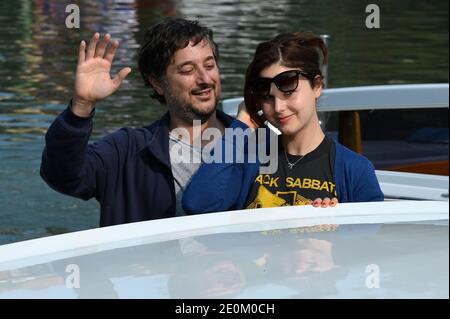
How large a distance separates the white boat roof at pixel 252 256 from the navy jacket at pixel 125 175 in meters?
0.81

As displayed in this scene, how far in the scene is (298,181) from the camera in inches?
111

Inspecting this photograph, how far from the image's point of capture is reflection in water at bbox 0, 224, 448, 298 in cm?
174

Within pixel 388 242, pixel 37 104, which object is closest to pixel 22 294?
pixel 388 242

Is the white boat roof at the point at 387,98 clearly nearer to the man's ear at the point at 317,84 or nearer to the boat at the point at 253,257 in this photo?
the man's ear at the point at 317,84

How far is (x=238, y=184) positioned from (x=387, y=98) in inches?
97.6

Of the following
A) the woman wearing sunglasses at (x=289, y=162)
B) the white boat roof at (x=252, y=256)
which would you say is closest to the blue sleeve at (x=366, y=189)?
the woman wearing sunglasses at (x=289, y=162)

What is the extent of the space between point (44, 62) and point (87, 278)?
46.7ft

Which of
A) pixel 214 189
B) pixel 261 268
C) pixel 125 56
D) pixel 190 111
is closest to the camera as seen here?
pixel 261 268

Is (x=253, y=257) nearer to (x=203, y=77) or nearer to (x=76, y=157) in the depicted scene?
(x=76, y=157)

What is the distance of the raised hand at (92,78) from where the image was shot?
280 centimetres

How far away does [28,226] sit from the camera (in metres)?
7.71

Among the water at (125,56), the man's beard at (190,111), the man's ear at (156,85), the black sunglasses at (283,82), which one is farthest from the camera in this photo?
the water at (125,56)

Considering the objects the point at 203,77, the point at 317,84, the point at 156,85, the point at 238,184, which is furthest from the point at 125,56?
the point at 238,184
